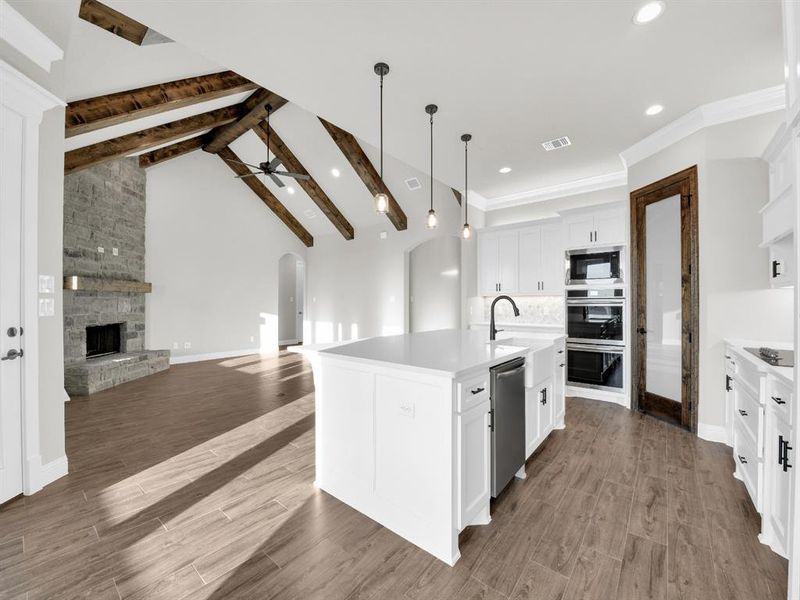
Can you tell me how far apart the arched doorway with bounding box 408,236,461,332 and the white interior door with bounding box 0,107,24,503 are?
269 inches

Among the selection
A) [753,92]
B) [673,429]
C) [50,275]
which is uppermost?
[753,92]

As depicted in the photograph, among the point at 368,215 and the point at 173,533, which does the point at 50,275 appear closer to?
the point at 173,533

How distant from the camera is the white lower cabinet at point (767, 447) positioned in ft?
5.31

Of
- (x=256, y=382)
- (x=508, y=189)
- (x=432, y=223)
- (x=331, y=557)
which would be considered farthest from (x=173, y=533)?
(x=508, y=189)

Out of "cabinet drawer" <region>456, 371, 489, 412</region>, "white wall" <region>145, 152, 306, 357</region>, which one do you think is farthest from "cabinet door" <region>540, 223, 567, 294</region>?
"white wall" <region>145, 152, 306, 357</region>

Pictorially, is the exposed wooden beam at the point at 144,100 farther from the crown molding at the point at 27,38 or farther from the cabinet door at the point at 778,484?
the cabinet door at the point at 778,484

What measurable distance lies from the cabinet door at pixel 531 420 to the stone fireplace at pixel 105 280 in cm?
555

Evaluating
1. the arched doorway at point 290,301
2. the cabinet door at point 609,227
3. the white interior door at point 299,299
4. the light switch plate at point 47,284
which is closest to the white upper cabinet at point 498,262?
the cabinet door at point 609,227

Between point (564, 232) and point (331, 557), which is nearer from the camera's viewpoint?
point (331, 557)

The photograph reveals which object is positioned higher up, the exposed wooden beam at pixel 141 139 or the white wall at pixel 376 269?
the exposed wooden beam at pixel 141 139

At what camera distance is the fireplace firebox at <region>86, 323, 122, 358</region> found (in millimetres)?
5680

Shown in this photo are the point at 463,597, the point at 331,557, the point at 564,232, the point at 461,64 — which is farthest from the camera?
the point at 564,232

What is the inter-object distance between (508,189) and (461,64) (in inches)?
127

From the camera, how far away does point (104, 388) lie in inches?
195
